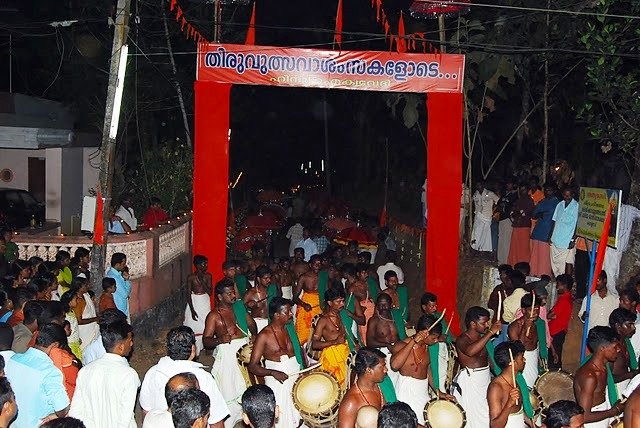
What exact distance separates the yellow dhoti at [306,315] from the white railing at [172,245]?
3255 millimetres

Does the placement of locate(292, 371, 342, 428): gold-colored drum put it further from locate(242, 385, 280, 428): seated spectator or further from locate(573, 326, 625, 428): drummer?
locate(242, 385, 280, 428): seated spectator

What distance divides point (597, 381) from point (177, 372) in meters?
3.60

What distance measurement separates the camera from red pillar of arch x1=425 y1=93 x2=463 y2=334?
1299 cm


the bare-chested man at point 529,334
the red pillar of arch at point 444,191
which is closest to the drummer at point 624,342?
the bare-chested man at point 529,334

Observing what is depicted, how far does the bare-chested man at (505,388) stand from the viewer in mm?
6785

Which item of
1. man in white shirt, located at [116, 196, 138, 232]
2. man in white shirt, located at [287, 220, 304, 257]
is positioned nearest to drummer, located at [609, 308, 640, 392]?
man in white shirt, located at [116, 196, 138, 232]

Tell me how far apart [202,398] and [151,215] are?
10927mm

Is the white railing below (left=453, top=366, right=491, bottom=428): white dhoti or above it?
above

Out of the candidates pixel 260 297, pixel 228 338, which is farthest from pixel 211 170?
pixel 228 338

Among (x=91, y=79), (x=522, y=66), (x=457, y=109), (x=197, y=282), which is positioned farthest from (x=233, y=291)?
(x=91, y=79)

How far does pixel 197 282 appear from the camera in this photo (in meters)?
11.7

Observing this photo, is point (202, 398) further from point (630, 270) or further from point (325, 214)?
point (325, 214)

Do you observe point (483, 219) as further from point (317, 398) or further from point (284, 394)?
point (317, 398)

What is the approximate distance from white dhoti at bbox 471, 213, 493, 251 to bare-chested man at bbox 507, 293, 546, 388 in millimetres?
6633
